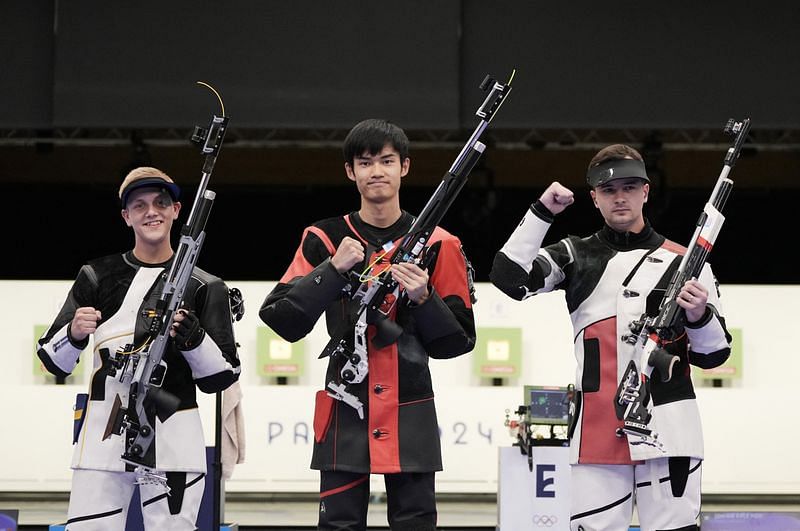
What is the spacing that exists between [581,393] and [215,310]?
1.18 m

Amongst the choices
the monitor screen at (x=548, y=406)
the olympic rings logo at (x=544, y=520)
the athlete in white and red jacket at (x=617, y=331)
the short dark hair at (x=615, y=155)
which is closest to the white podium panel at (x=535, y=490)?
the olympic rings logo at (x=544, y=520)

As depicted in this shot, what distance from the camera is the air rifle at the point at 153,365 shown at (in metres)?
3.34

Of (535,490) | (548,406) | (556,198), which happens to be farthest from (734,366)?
(556,198)

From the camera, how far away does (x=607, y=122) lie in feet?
23.6

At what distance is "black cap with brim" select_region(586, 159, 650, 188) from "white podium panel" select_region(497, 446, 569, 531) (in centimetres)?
303

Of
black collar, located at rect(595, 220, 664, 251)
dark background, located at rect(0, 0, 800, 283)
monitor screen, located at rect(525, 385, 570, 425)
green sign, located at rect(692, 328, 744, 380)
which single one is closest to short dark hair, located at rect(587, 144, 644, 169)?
black collar, located at rect(595, 220, 664, 251)

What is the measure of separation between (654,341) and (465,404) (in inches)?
198

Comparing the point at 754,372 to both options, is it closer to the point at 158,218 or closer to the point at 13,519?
the point at 13,519

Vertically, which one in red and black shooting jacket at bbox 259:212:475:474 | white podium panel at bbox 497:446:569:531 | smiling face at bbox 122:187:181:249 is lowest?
white podium panel at bbox 497:446:569:531

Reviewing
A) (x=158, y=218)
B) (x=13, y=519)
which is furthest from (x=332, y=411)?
(x=13, y=519)

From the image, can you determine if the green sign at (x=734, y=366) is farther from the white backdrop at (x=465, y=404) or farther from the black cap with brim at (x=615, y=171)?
the black cap with brim at (x=615, y=171)

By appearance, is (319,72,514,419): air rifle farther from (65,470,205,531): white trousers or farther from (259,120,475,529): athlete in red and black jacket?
(65,470,205,531): white trousers

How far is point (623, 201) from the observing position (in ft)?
11.6

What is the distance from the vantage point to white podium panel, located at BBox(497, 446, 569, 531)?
6.23 metres
